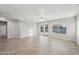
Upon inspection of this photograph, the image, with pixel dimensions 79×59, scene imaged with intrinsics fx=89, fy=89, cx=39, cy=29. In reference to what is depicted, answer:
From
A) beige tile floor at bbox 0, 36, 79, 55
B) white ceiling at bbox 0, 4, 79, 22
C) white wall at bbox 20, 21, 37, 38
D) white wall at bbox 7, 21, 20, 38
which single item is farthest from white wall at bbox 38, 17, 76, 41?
white wall at bbox 7, 21, 20, 38

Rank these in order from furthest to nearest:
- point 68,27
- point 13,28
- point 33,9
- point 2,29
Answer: point 2,29 → point 13,28 → point 68,27 → point 33,9

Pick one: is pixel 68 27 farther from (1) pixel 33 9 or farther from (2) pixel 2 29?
(2) pixel 2 29

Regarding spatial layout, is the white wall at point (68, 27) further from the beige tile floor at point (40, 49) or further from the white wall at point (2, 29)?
the white wall at point (2, 29)

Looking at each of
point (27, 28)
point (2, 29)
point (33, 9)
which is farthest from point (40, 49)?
point (2, 29)

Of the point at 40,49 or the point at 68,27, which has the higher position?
the point at 68,27

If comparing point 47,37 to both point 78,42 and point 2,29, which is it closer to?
point 78,42

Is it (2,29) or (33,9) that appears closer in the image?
(33,9)

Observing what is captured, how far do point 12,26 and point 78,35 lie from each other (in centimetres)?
549

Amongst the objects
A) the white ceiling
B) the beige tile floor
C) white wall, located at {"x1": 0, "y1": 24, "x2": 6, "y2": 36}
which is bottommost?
the beige tile floor

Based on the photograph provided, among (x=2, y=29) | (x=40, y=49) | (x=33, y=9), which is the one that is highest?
(x=33, y=9)

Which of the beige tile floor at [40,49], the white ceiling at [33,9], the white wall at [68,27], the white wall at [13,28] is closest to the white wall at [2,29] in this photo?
the white wall at [13,28]

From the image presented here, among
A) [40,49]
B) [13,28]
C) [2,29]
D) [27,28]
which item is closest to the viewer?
[40,49]

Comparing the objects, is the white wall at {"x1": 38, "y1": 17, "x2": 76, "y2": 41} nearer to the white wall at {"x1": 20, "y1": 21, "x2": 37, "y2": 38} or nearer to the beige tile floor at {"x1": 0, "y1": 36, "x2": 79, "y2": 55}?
the beige tile floor at {"x1": 0, "y1": 36, "x2": 79, "y2": 55}
